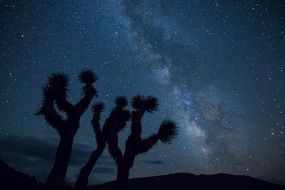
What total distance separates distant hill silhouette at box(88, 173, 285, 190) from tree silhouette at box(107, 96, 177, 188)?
9090 mm

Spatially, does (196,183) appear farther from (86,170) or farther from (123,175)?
(86,170)

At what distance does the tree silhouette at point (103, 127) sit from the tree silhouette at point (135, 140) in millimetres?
225

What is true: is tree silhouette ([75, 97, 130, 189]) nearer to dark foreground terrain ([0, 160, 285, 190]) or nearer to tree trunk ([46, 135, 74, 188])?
tree trunk ([46, 135, 74, 188])

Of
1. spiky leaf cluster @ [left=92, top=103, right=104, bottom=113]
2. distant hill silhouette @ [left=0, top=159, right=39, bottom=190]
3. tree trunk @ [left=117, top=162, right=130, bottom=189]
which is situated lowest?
distant hill silhouette @ [left=0, top=159, right=39, bottom=190]

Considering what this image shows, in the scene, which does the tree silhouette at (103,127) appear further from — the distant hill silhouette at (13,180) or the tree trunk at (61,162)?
the distant hill silhouette at (13,180)

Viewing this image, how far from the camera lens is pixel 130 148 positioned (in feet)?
48.1

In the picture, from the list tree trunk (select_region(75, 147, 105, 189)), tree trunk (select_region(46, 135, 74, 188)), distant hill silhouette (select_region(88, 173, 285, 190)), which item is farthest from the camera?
distant hill silhouette (select_region(88, 173, 285, 190))

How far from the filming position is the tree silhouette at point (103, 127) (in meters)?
14.5

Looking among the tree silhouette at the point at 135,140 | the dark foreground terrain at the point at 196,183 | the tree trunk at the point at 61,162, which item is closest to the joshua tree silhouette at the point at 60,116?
the tree trunk at the point at 61,162

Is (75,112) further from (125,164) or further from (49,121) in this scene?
(125,164)

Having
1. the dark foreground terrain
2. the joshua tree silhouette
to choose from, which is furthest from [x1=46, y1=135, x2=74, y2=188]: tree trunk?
the dark foreground terrain

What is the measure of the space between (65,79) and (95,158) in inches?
171

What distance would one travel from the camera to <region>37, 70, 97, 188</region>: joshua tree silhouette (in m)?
13.6

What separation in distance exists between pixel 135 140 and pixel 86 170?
278cm
